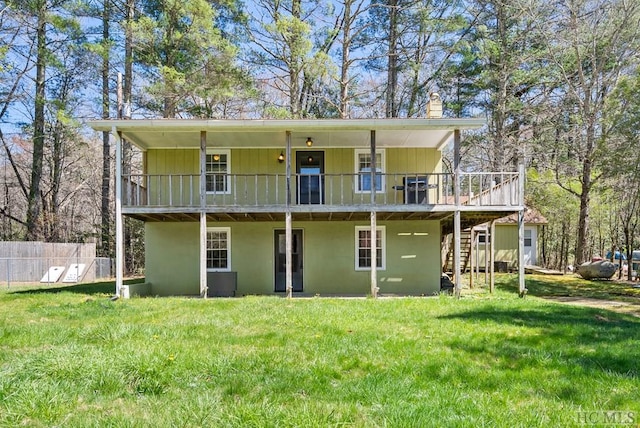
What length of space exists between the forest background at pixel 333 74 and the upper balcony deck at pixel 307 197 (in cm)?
534

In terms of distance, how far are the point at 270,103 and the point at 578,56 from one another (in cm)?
1367

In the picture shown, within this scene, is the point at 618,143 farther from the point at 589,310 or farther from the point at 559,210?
the point at 589,310

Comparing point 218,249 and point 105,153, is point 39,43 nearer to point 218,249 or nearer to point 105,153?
point 105,153

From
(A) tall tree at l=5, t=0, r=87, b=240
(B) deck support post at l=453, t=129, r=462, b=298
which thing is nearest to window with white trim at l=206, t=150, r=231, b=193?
(B) deck support post at l=453, t=129, r=462, b=298

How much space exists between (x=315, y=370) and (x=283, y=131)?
28.0 feet

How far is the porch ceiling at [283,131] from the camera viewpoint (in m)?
11.3

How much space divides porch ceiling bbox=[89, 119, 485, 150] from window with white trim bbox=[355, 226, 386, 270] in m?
2.69

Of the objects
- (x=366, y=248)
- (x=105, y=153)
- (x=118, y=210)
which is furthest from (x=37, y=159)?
(x=366, y=248)

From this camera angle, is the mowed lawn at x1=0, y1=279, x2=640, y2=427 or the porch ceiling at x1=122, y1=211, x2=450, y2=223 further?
the porch ceiling at x1=122, y1=211, x2=450, y2=223

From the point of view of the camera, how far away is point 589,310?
9273 millimetres

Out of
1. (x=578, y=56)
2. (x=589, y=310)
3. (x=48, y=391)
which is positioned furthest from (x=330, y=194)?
(x=578, y=56)

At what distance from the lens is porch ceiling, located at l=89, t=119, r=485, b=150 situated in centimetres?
1130

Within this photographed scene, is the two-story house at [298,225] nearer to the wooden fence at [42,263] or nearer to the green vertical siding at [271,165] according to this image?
the green vertical siding at [271,165]

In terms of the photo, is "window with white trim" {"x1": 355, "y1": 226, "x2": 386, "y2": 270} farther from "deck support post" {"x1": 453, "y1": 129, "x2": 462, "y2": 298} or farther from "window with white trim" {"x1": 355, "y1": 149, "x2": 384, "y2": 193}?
"deck support post" {"x1": 453, "y1": 129, "x2": 462, "y2": 298}
